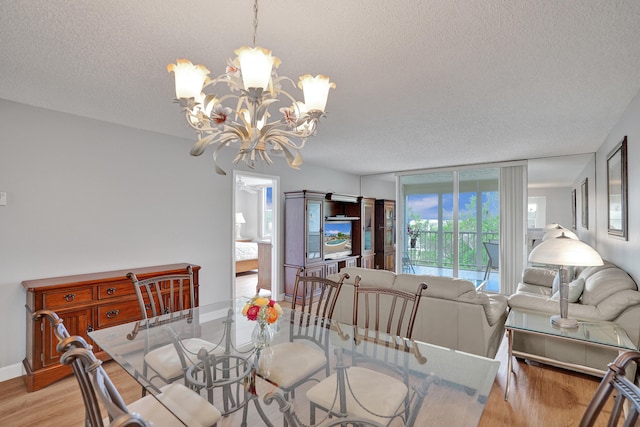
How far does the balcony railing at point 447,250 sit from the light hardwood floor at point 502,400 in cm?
335

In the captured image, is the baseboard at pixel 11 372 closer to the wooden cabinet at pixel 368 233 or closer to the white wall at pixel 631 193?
the wooden cabinet at pixel 368 233

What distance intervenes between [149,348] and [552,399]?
2927mm

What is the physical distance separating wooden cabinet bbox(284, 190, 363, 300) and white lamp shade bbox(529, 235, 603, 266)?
3.33 m

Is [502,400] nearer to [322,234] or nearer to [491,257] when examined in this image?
[322,234]

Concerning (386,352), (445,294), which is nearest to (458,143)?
(445,294)

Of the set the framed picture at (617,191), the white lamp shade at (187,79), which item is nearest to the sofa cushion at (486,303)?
the framed picture at (617,191)

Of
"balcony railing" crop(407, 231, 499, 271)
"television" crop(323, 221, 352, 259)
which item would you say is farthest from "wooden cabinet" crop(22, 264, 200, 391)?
"balcony railing" crop(407, 231, 499, 271)

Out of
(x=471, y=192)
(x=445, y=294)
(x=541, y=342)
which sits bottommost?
(x=541, y=342)

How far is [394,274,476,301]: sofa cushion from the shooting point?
2.73 metres

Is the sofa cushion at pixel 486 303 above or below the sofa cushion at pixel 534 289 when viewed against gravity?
above

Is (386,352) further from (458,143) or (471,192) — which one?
(471,192)

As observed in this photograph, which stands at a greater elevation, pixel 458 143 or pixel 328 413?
pixel 458 143

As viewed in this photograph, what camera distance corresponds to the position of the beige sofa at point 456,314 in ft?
8.59

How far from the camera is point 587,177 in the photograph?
549 cm
